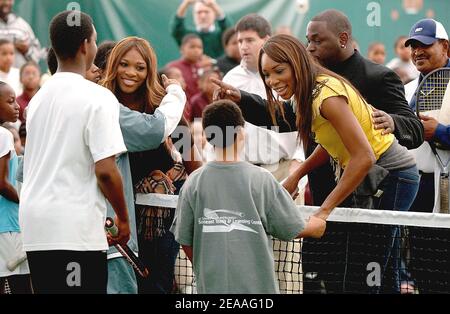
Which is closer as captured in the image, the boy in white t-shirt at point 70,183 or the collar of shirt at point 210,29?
the boy in white t-shirt at point 70,183

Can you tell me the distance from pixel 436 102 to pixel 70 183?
3.46 metres

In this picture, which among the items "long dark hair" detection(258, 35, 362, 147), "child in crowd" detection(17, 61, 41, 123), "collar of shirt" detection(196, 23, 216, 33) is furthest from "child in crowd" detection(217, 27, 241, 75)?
"long dark hair" detection(258, 35, 362, 147)

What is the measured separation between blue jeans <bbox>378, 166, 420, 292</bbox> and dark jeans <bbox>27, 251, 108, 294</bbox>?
215 cm

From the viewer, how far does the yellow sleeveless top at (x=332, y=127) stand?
5.95m

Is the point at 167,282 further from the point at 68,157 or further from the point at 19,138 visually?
the point at 19,138

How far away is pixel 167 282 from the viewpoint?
6762 millimetres

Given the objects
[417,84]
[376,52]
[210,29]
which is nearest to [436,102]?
[417,84]

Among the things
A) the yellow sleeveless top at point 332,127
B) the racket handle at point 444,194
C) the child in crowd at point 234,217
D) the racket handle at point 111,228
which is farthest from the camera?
the racket handle at point 444,194

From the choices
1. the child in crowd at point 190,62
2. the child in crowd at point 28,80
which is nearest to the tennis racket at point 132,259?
the child in crowd at point 28,80

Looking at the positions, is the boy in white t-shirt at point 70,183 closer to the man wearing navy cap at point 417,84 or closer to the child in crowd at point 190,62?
the man wearing navy cap at point 417,84

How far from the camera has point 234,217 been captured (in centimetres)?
548

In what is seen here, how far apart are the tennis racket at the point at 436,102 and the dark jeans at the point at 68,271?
2.98 m

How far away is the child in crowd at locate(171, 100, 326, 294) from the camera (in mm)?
5477

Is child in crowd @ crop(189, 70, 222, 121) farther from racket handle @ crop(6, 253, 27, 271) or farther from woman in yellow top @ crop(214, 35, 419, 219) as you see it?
woman in yellow top @ crop(214, 35, 419, 219)
